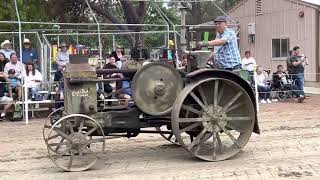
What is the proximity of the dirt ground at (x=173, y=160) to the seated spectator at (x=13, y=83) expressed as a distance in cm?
278

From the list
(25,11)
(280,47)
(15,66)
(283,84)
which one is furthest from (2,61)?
(280,47)

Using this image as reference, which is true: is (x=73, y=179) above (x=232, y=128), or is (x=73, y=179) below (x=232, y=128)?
below

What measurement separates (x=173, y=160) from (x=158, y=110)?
32.6 inches

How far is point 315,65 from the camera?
2125cm

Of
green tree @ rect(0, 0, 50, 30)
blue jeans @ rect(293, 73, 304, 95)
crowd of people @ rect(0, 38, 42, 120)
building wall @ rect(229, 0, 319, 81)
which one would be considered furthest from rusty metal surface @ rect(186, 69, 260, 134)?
green tree @ rect(0, 0, 50, 30)

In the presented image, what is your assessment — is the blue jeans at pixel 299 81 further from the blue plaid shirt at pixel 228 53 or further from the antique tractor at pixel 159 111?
the antique tractor at pixel 159 111

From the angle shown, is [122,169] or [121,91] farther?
[121,91]

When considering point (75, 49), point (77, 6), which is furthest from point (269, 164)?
point (77, 6)

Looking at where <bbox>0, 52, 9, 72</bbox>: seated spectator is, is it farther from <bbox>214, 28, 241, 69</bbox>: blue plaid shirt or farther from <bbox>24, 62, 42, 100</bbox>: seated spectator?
<bbox>214, 28, 241, 69</bbox>: blue plaid shirt

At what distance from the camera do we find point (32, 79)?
14133 mm

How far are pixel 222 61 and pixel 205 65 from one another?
0.39 m

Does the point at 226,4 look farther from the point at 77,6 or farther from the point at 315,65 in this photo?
the point at 315,65

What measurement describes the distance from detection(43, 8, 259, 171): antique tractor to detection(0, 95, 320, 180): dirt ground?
269 mm

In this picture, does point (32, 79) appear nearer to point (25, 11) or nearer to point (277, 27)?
point (25, 11)
